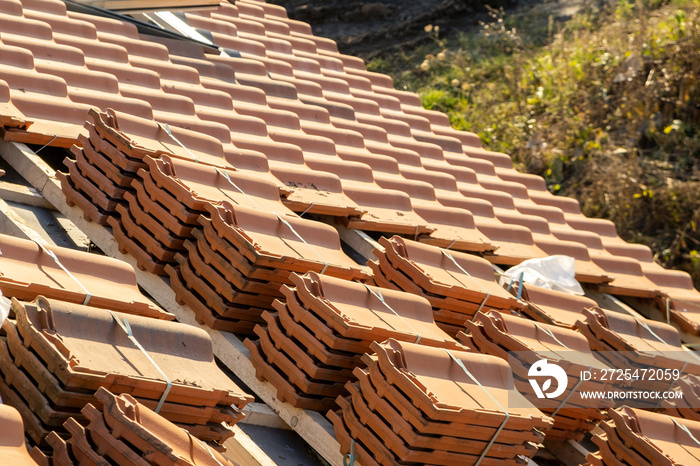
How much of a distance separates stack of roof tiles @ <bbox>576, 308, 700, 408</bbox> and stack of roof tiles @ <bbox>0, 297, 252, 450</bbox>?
325cm

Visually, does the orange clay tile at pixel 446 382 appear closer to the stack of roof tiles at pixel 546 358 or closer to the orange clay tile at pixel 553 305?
the stack of roof tiles at pixel 546 358

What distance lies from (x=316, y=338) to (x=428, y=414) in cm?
79

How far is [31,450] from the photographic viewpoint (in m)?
3.31

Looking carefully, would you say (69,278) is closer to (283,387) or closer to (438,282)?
(283,387)

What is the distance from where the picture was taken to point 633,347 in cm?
636

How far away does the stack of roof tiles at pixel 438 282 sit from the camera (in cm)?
573

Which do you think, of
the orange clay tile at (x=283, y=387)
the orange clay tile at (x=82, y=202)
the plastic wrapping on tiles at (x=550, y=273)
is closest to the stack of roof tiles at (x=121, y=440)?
the orange clay tile at (x=283, y=387)

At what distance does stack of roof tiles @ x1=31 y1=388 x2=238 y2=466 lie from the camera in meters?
3.17

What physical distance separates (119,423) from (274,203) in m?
Result: 2.75

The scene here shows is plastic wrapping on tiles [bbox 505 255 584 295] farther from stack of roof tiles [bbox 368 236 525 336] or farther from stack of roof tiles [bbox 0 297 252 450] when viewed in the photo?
stack of roof tiles [bbox 0 297 252 450]

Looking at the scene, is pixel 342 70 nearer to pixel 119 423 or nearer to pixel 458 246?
pixel 458 246

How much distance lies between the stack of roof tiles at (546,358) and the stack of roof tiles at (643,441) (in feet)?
1.28

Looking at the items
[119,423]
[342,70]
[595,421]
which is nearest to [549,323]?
[595,421]

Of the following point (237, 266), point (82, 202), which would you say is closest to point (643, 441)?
point (237, 266)
